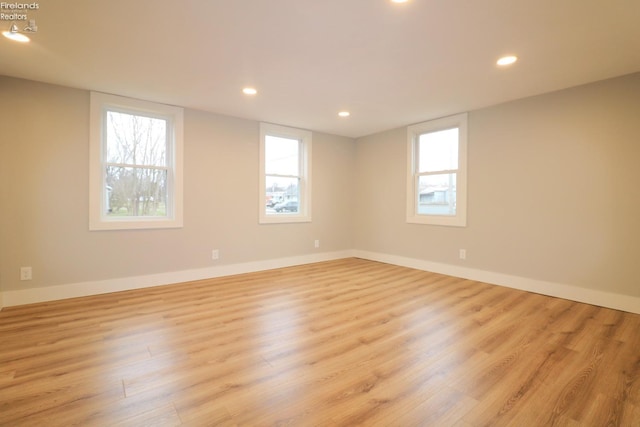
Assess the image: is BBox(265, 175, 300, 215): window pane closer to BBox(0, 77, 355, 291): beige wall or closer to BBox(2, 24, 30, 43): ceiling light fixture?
BBox(0, 77, 355, 291): beige wall

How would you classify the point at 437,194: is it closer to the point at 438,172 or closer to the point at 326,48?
the point at 438,172

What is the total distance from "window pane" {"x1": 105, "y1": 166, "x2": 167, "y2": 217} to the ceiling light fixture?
1.50 meters

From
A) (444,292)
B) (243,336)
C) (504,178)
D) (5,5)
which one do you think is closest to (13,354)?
(243,336)

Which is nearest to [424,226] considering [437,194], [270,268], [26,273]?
[437,194]

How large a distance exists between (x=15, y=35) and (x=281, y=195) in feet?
11.1

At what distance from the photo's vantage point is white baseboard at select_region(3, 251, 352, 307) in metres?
3.02

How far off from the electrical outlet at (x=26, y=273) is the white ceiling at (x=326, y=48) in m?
1.98

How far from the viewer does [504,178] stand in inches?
146

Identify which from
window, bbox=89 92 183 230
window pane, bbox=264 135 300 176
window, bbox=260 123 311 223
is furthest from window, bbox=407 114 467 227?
window, bbox=89 92 183 230

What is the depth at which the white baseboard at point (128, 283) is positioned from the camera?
302 cm

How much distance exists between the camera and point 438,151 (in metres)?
4.51

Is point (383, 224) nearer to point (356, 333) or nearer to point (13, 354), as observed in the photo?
point (356, 333)

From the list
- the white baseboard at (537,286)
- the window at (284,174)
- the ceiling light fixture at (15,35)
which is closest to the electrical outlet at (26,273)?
the ceiling light fixture at (15,35)

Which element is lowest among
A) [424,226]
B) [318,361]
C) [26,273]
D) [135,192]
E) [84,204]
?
[318,361]
